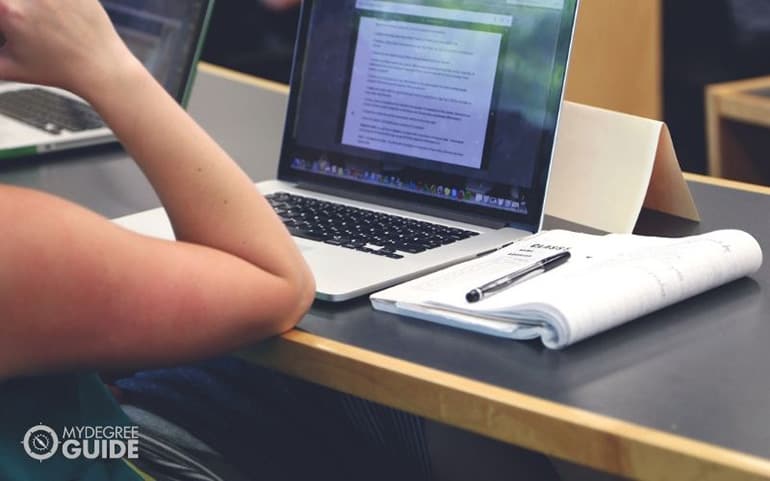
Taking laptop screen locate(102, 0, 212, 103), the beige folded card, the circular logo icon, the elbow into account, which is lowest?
the circular logo icon

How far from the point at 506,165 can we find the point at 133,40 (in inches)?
27.1

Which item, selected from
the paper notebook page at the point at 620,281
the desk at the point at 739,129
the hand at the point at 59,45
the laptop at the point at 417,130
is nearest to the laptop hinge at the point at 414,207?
the laptop at the point at 417,130

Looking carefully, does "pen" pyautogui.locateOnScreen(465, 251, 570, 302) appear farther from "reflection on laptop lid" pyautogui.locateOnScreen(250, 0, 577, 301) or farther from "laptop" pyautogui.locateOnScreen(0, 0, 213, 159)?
"laptop" pyautogui.locateOnScreen(0, 0, 213, 159)

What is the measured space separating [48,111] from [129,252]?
926 millimetres

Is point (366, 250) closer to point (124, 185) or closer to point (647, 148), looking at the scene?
point (647, 148)

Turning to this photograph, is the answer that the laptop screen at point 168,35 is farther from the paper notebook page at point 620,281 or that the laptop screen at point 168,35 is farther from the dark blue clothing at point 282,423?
Result: the paper notebook page at point 620,281

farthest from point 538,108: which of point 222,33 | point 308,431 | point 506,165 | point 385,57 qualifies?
point 222,33

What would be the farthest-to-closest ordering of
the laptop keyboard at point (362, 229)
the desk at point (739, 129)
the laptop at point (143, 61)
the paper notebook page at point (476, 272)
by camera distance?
the desk at point (739, 129), the laptop at point (143, 61), the laptop keyboard at point (362, 229), the paper notebook page at point (476, 272)

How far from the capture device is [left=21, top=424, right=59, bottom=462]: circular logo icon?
817 mm

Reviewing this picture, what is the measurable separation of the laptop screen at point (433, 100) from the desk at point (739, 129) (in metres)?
1.40

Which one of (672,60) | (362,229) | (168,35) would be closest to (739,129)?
(672,60)

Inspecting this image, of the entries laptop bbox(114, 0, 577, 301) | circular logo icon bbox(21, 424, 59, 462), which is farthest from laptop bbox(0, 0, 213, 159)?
circular logo icon bbox(21, 424, 59, 462)

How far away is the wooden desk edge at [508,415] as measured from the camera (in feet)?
2.38

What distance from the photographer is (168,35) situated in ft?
5.19
